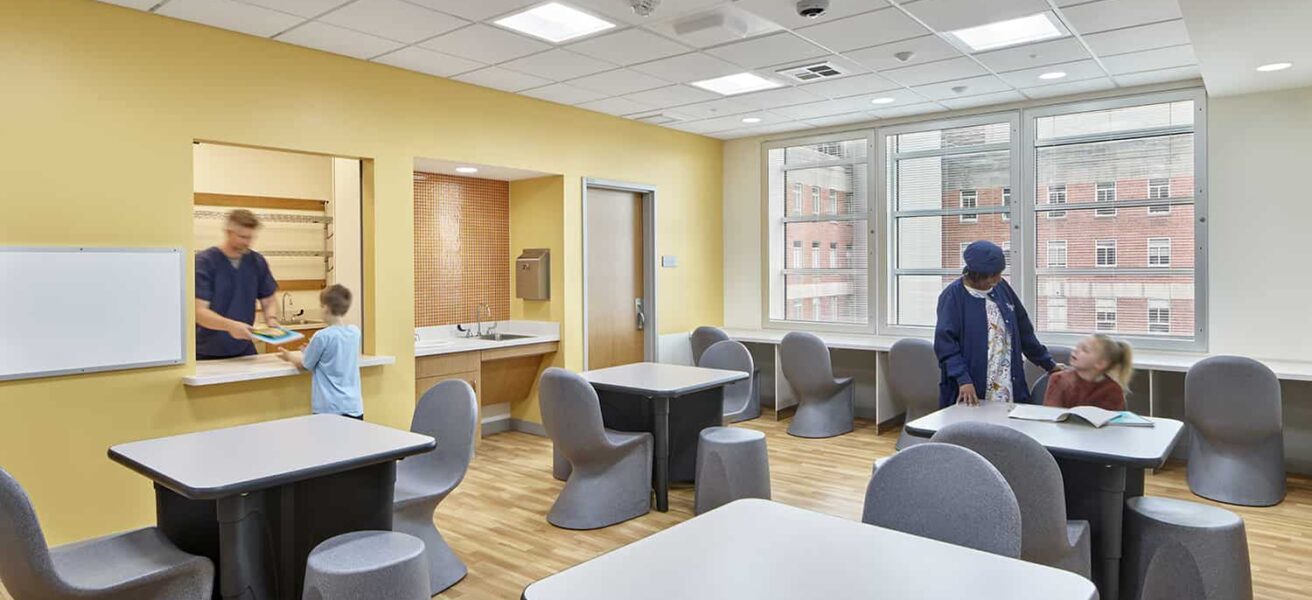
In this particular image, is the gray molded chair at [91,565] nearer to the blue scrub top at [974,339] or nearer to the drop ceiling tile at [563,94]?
the blue scrub top at [974,339]

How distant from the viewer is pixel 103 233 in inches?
157

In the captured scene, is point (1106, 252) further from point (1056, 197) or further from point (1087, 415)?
point (1087, 415)

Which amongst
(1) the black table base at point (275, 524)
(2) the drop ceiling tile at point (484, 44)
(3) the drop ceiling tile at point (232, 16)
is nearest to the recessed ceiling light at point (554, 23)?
(2) the drop ceiling tile at point (484, 44)

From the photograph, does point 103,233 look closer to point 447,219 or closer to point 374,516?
point 374,516

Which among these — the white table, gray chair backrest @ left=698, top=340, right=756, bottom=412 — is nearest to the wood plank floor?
gray chair backrest @ left=698, top=340, right=756, bottom=412

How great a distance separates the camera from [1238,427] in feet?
15.2

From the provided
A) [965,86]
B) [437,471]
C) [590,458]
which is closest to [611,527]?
[590,458]

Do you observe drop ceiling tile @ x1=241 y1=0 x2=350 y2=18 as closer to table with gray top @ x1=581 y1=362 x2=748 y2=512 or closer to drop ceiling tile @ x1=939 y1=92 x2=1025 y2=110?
table with gray top @ x1=581 y1=362 x2=748 y2=512

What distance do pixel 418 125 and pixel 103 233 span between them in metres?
2.02

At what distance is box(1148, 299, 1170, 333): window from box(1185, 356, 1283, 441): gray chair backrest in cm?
139

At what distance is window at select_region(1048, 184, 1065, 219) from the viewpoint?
20.9 feet

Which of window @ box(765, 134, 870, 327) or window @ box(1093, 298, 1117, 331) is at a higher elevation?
window @ box(765, 134, 870, 327)

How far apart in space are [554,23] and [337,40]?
129 centimetres

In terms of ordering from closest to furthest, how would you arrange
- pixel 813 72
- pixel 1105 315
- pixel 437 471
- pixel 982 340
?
pixel 437 471 → pixel 982 340 → pixel 813 72 → pixel 1105 315
